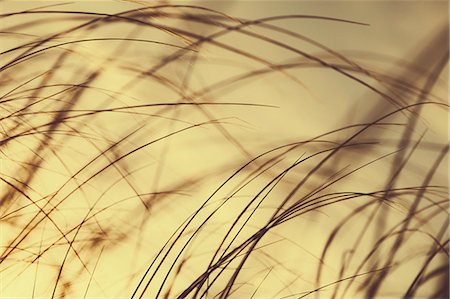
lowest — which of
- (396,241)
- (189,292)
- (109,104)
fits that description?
(189,292)

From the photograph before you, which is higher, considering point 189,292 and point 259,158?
point 259,158

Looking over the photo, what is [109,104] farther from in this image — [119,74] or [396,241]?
[396,241]

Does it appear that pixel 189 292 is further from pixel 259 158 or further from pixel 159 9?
pixel 159 9

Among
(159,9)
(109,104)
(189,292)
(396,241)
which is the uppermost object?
(159,9)

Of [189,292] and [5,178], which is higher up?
[5,178]

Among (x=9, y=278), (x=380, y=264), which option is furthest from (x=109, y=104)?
(x=380, y=264)

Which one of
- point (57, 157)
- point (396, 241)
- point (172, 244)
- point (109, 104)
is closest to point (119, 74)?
point (109, 104)
